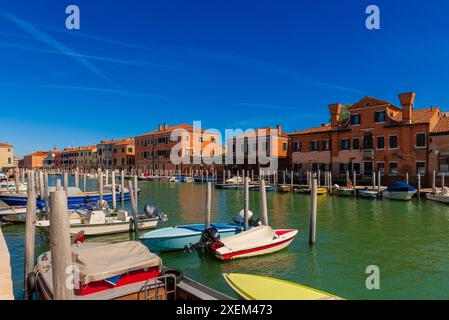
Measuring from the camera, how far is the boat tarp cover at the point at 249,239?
11.6 m

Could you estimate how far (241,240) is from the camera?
1175 cm

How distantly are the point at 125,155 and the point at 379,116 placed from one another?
210ft

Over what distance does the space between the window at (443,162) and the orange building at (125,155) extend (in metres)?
66.2

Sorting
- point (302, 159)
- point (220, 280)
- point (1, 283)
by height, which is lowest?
point (220, 280)

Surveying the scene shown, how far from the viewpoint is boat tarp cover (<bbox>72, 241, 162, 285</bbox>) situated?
6.30 meters

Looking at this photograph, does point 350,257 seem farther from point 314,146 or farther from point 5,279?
point 314,146

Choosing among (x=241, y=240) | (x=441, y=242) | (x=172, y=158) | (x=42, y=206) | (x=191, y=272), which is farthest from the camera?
(x=172, y=158)

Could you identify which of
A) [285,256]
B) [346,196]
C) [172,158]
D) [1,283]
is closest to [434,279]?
[285,256]

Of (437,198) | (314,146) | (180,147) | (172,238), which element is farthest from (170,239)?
(180,147)

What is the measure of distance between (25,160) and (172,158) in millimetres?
86982

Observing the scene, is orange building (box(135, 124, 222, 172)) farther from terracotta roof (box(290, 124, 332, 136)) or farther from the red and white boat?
the red and white boat

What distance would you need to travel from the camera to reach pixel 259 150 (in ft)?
167

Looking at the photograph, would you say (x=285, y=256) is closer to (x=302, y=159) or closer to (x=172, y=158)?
(x=302, y=159)
